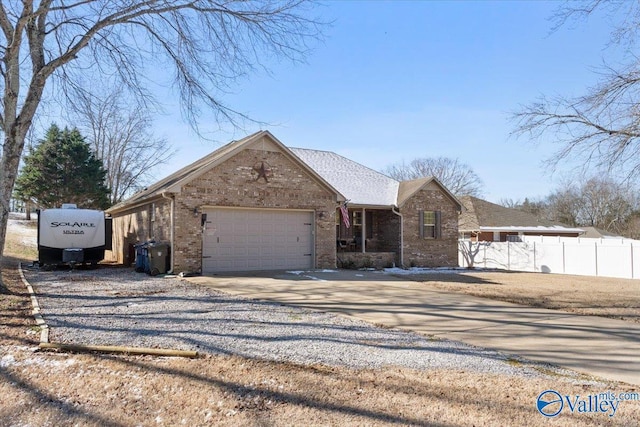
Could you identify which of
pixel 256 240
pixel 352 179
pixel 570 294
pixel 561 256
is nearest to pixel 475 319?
pixel 570 294

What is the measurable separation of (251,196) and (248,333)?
9.71 metres

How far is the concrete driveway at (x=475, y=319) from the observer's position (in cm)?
616

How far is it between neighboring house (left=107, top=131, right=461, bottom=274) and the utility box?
1.19 ft

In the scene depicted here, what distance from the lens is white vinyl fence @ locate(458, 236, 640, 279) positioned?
19.2m

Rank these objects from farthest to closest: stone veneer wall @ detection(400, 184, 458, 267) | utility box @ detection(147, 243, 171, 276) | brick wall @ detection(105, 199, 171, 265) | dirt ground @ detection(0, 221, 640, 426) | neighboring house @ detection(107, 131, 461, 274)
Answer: stone veneer wall @ detection(400, 184, 458, 267) → brick wall @ detection(105, 199, 171, 265) → neighboring house @ detection(107, 131, 461, 274) → utility box @ detection(147, 243, 171, 276) → dirt ground @ detection(0, 221, 640, 426)

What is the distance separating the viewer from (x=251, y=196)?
1611 cm

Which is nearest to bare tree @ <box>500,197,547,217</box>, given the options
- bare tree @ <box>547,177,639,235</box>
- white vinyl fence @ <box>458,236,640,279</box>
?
bare tree @ <box>547,177,639,235</box>

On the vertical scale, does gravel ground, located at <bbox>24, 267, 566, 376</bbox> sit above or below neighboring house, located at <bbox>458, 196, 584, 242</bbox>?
below

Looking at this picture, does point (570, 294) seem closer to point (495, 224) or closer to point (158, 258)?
point (158, 258)

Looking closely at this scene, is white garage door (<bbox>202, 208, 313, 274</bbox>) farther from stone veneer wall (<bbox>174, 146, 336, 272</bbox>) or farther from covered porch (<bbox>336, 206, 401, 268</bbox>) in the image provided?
covered porch (<bbox>336, 206, 401, 268</bbox>)

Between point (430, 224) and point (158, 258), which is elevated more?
point (430, 224)

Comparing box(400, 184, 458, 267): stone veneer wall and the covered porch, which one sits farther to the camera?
box(400, 184, 458, 267): stone veneer wall

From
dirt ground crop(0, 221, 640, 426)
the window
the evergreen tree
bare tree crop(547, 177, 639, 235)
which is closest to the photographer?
dirt ground crop(0, 221, 640, 426)

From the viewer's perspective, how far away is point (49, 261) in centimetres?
1717
